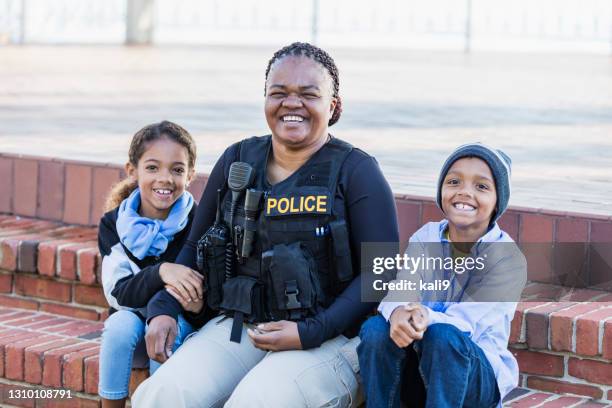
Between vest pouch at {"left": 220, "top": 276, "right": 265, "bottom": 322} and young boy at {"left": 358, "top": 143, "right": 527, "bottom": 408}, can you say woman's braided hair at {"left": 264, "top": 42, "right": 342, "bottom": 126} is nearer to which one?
young boy at {"left": 358, "top": 143, "right": 527, "bottom": 408}

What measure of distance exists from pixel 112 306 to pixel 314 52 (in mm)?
1119

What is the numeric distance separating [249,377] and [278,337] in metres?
0.16

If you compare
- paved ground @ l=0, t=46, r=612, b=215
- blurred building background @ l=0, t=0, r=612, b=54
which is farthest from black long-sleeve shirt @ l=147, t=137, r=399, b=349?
blurred building background @ l=0, t=0, r=612, b=54

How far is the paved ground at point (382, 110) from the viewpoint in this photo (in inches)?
212

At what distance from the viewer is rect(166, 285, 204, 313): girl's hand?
387cm

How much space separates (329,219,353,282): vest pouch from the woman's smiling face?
0.30m

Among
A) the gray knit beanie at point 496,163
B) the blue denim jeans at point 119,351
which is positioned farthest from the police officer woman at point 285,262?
the gray knit beanie at point 496,163

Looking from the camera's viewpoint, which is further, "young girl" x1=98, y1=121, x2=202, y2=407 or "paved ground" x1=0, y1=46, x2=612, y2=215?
"paved ground" x1=0, y1=46, x2=612, y2=215

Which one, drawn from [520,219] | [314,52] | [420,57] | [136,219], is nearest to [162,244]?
[136,219]

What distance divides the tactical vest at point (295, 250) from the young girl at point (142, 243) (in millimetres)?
207

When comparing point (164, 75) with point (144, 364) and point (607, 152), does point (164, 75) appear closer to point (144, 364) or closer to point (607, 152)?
point (607, 152)

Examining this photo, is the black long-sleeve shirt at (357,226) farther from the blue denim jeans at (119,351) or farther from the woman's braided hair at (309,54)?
the blue denim jeans at (119,351)

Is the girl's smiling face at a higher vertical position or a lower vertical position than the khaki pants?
higher

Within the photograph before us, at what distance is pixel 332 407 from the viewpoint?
11.7 ft
